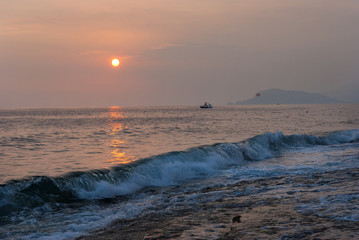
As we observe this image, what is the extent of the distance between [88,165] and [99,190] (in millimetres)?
4080

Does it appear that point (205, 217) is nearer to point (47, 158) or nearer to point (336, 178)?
point (336, 178)

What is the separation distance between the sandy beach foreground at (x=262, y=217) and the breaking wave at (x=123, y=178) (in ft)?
13.0

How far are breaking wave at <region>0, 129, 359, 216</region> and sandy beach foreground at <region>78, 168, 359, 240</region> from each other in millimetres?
3969

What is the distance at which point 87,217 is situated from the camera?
32.6 feet

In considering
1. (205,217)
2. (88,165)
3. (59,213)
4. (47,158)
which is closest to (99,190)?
(59,213)

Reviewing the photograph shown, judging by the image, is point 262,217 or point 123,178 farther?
point 123,178

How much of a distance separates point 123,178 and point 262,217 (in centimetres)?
810

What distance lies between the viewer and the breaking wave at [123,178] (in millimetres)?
12138

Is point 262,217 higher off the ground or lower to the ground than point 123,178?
higher

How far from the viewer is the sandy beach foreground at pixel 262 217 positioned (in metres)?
7.16

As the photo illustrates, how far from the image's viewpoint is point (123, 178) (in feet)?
49.8

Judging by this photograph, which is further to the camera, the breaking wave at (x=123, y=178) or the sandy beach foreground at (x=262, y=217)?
the breaking wave at (x=123, y=178)

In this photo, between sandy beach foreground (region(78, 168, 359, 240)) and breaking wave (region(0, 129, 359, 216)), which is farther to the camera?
breaking wave (region(0, 129, 359, 216))

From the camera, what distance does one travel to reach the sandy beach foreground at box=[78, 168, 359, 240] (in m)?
7.16
